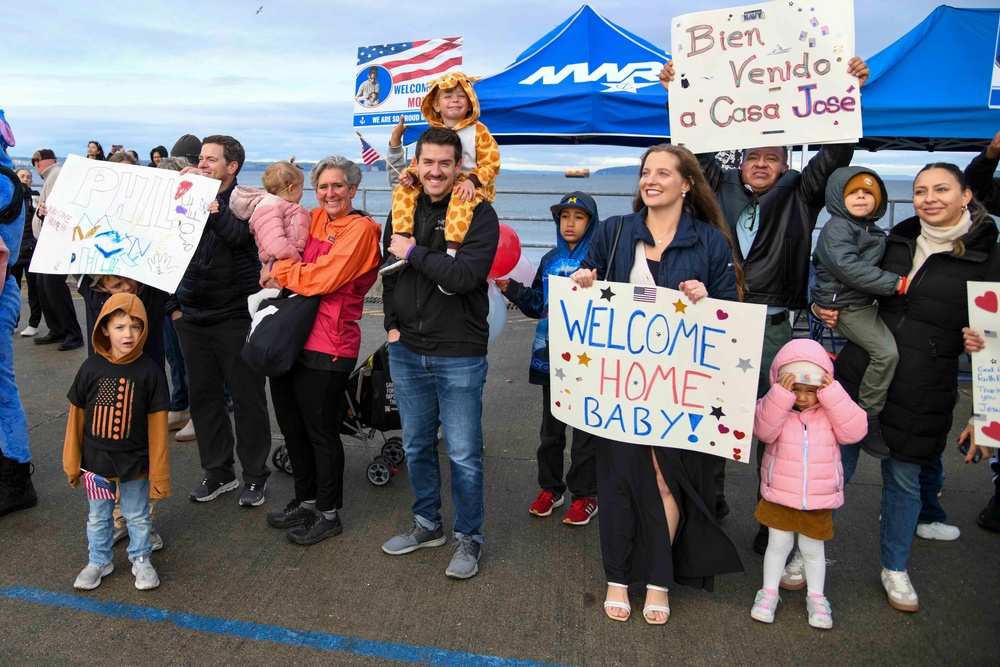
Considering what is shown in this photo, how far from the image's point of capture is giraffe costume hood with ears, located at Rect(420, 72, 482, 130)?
3756 millimetres

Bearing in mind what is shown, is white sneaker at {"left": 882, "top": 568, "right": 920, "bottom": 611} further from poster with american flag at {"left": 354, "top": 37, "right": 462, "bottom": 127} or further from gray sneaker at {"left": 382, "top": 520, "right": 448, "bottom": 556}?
poster with american flag at {"left": 354, "top": 37, "right": 462, "bottom": 127}

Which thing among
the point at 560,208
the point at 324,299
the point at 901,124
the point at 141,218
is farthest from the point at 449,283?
the point at 901,124

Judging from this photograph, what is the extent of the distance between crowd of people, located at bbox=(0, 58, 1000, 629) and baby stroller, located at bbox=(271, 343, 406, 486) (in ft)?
2.30

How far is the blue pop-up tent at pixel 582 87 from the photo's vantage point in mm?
7441

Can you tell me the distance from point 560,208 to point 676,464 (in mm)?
1576

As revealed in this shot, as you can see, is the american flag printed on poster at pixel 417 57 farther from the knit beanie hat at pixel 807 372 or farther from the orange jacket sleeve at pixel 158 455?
the knit beanie hat at pixel 807 372

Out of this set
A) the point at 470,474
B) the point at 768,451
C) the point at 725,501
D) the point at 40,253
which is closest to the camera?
the point at 768,451

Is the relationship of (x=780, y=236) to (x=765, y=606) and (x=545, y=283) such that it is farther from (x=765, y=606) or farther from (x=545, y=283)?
(x=765, y=606)

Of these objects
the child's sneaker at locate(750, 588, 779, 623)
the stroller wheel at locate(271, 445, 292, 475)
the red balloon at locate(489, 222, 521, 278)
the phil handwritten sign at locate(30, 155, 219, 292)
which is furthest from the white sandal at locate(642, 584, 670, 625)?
the phil handwritten sign at locate(30, 155, 219, 292)

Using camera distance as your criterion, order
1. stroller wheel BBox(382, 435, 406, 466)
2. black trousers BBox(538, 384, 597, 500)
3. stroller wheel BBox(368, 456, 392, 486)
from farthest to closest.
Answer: stroller wheel BBox(382, 435, 406, 466), stroller wheel BBox(368, 456, 392, 486), black trousers BBox(538, 384, 597, 500)

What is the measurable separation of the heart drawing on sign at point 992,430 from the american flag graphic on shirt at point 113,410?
3816 millimetres

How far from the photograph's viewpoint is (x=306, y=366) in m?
3.83

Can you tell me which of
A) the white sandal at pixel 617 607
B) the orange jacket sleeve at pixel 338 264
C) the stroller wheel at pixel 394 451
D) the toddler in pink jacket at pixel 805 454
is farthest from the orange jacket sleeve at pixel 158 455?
the toddler in pink jacket at pixel 805 454

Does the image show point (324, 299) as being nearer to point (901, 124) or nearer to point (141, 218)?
point (141, 218)
